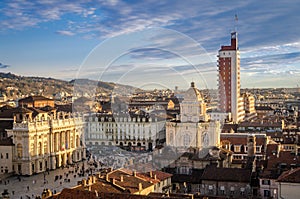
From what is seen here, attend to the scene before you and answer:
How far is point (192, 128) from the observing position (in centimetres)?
6500

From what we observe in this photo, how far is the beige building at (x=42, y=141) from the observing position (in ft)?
203

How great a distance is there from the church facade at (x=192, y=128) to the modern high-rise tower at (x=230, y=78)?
43116 mm

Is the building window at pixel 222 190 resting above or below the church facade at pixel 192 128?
below

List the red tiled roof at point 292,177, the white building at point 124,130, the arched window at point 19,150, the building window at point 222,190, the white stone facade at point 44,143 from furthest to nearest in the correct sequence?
the white building at point 124,130, the arched window at point 19,150, the white stone facade at point 44,143, the building window at point 222,190, the red tiled roof at point 292,177

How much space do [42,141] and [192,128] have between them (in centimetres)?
2143

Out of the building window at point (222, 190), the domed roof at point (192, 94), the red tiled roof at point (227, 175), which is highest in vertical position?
the domed roof at point (192, 94)

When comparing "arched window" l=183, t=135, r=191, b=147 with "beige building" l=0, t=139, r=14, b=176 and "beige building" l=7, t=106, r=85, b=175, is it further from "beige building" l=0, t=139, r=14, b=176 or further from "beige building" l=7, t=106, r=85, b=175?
"beige building" l=0, t=139, r=14, b=176

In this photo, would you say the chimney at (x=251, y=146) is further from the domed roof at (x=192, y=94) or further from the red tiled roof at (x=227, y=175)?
the red tiled roof at (x=227, y=175)

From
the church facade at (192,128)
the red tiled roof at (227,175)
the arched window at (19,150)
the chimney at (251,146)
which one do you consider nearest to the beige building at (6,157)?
the arched window at (19,150)

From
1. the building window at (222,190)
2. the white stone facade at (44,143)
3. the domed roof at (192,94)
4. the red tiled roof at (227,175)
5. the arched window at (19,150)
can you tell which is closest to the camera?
the red tiled roof at (227,175)

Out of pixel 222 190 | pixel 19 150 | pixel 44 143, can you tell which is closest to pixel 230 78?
pixel 44 143

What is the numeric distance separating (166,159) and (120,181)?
692 inches

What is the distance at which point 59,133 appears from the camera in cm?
7031

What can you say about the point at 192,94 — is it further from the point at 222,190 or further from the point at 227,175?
the point at 222,190
